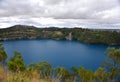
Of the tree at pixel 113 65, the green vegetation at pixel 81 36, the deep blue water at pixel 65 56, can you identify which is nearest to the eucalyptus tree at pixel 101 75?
the tree at pixel 113 65

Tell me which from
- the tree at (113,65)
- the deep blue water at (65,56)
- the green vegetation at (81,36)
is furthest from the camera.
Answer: the green vegetation at (81,36)

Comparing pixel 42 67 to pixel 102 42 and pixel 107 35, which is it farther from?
pixel 107 35

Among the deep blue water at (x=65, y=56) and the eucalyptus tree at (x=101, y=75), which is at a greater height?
the eucalyptus tree at (x=101, y=75)

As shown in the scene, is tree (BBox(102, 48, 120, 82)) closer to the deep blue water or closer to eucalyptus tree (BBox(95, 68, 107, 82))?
eucalyptus tree (BBox(95, 68, 107, 82))

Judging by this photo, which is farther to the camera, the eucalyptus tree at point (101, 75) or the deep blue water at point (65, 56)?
the deep blue water at point (65, 56)

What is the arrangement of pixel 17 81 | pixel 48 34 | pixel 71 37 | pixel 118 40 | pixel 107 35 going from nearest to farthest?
1. pixel 17 81
2. pixel 118 40
3. pixel 107 35
4. pixel 71 37
5. pixel 48 34

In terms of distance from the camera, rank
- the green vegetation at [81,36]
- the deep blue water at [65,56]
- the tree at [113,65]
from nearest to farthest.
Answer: the tree at [113,65] → the deep blue water at [65,56] → the green vegetation at [81,36]

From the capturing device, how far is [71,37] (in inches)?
4825

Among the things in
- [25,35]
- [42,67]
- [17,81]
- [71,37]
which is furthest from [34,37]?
[17,81]

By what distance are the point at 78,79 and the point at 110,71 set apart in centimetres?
392

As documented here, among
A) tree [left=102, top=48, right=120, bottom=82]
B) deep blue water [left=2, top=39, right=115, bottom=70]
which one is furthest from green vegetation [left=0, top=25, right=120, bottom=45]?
tree [left=102, top=48, right=120, bottom=82]

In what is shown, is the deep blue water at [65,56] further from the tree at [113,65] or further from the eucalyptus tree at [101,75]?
the eucalyptus tree at [101,75]

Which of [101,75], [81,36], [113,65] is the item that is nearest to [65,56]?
[113,65]

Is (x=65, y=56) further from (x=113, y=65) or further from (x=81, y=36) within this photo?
(x=81, y=36)
